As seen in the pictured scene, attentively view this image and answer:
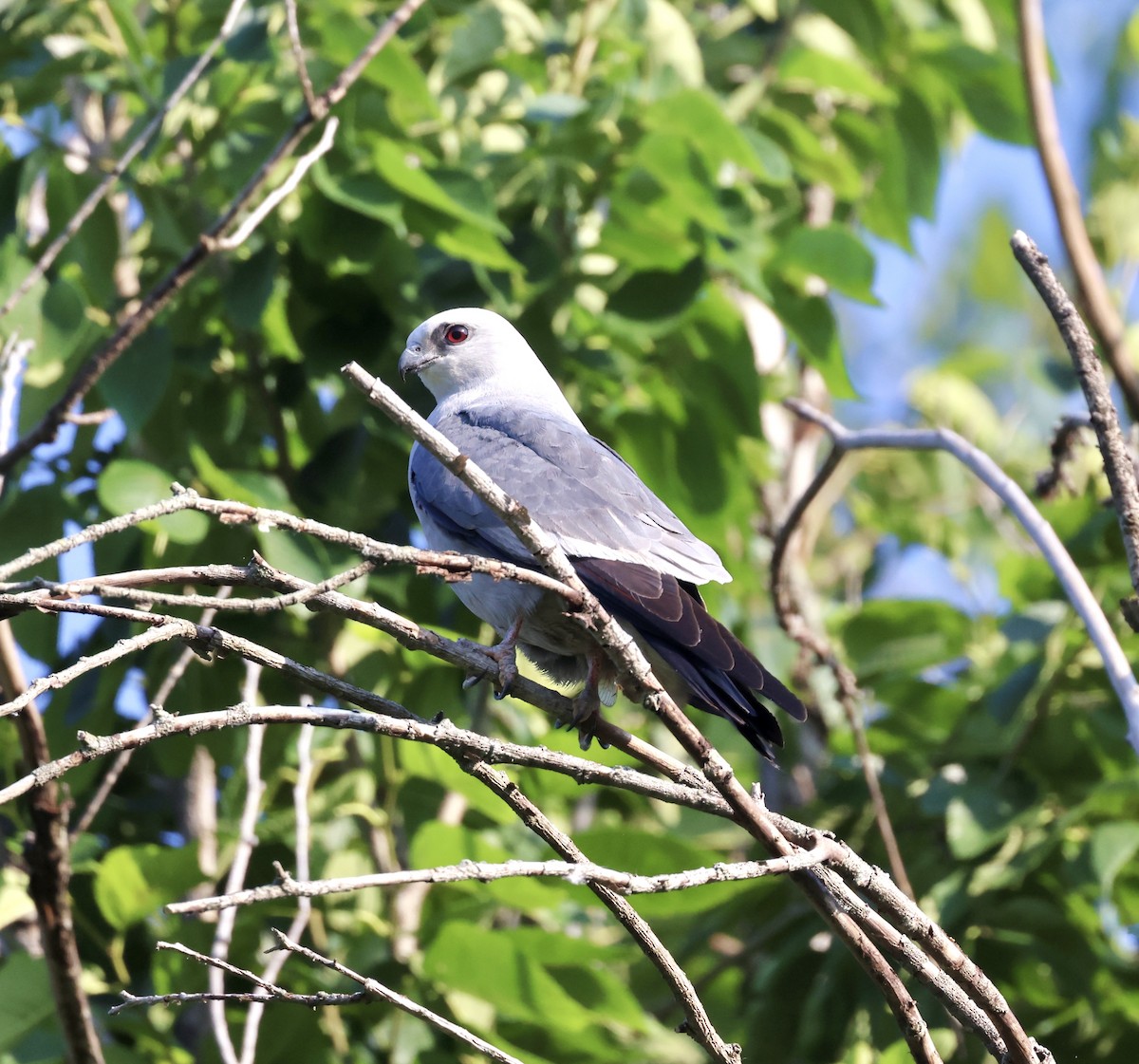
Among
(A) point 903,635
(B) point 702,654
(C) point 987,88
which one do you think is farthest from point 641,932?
(C) point 987,88

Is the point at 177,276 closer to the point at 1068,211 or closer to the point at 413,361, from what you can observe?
the point at 413,361

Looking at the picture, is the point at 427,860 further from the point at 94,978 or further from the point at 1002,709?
the point at 1002,709

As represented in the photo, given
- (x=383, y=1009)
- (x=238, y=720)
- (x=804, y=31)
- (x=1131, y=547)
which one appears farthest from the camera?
(x=804, y=31)

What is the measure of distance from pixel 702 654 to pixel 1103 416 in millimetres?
904

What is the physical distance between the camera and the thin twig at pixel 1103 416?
2400mm

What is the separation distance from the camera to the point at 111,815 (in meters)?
4.73

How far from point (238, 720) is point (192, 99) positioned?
2789 millimetres

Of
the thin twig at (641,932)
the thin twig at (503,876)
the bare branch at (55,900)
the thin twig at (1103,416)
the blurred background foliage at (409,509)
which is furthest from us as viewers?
the blurred background foliage at (409,509)

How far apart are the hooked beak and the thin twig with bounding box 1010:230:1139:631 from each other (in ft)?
7.95

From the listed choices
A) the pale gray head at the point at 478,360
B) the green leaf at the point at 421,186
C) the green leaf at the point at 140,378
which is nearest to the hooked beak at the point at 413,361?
the pale gray head at the point at 478,360

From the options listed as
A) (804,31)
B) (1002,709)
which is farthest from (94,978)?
(804,31)

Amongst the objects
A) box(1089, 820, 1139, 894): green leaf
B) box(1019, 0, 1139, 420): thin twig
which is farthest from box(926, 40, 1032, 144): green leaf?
box(1089, 820, 1139, 894): green leaf

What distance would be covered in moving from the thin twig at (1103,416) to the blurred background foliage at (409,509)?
149 cm

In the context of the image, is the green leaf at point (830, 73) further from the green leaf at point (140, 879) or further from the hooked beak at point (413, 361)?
the green leaf at point (140, 879)
